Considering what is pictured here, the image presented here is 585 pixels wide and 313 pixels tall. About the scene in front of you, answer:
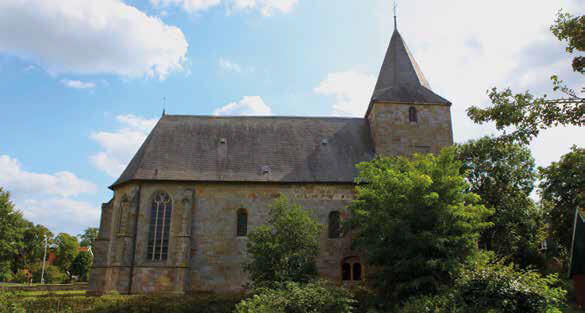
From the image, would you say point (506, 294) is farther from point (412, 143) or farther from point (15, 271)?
point (15, 271)

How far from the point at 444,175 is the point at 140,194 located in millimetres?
17065

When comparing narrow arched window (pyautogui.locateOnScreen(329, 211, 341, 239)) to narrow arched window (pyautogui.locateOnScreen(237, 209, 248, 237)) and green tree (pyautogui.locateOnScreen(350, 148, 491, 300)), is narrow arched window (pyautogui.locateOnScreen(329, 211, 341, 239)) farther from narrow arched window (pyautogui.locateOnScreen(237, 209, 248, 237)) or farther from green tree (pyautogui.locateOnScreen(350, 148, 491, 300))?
green tree (pyautogui.locateOnScreen(350, 148, 491, 300))

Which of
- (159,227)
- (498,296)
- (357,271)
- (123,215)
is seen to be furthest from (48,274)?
(498,296)

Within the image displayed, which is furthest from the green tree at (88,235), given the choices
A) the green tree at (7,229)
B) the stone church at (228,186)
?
the stone church at (228,186)

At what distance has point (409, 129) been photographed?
27438 mm

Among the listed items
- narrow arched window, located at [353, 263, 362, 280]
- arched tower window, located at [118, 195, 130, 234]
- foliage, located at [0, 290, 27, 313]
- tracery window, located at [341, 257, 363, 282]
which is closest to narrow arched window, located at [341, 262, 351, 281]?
tracery window, located at [341, 257, 363, 282]

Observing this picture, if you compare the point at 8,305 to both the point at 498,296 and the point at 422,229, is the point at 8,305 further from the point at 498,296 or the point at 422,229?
the point at 498,296

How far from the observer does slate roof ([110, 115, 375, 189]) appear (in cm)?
2538

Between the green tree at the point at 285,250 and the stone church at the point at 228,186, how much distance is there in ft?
15.1

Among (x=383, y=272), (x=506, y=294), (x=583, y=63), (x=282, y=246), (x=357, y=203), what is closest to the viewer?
(x=583, y=63)

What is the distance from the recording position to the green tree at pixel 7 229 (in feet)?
137

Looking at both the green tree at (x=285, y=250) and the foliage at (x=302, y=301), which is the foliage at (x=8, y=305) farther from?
the green tree at (x=285, y=250)

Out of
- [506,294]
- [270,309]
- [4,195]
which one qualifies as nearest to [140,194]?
[270,309]

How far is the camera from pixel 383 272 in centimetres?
1708
